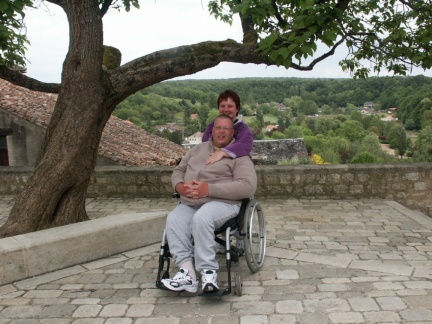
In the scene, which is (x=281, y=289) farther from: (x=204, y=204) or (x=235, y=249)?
(x=204, y=204)

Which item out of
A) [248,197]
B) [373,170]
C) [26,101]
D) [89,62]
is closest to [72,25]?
[89,62]

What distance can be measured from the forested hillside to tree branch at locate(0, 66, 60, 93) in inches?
1081

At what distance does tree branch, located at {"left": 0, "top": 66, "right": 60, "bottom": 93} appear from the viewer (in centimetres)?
577

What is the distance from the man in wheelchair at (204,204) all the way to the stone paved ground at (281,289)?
224 millimetres

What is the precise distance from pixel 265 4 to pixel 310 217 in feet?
10.1

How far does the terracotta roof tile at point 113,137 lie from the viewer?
13.4 metres

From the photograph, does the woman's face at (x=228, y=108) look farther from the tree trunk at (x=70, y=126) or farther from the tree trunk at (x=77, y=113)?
the tree trunk at (x=70, y=126)

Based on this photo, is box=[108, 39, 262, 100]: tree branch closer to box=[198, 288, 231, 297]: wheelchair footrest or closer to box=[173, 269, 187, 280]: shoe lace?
box=[173, 269, 187, 280]: shoe lace

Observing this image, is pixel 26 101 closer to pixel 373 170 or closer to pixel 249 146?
pixel 373 170

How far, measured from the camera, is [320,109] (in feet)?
223

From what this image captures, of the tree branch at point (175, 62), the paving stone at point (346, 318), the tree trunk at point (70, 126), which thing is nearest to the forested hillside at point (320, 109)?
the tree branch at point (175, 62)

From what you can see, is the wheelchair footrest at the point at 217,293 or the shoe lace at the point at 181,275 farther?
the shoe lace at the point at 181,275

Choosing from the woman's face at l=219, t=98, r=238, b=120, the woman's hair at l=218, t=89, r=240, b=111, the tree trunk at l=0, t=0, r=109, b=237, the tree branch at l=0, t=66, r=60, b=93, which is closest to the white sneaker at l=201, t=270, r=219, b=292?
the woman's face at l=219, t=98, r=238, b=120

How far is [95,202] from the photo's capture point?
758cm
